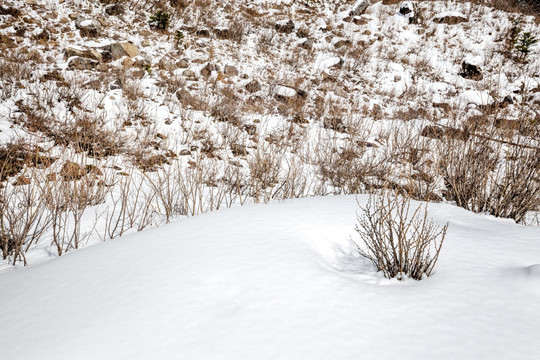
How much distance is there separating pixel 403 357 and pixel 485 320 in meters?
0.40

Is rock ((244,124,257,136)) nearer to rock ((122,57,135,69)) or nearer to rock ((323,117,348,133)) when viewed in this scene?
rock ((323,117,348,133))

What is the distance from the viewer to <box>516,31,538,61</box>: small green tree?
864 cm

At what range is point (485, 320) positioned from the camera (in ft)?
3.45

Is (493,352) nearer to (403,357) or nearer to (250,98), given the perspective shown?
(403,357)

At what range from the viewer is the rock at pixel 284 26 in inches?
381

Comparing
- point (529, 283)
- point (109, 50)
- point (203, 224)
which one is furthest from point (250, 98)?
point (529, 283)

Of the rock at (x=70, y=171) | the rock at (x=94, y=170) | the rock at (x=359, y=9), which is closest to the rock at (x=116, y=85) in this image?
the rock at (x=94, y=170)

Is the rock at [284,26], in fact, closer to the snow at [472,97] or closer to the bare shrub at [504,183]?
the snow at [472,97]

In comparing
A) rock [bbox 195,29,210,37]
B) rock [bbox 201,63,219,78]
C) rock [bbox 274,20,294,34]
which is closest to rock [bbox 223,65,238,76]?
rock [bbox 201,63,219,78]

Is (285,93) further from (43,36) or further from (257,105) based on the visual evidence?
(43,36)

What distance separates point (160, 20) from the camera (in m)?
7.99

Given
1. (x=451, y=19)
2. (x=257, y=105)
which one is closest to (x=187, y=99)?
(x=257, y=105)

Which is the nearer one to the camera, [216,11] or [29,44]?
[29,44]

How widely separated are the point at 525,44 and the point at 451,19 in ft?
8.55
